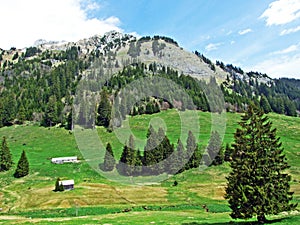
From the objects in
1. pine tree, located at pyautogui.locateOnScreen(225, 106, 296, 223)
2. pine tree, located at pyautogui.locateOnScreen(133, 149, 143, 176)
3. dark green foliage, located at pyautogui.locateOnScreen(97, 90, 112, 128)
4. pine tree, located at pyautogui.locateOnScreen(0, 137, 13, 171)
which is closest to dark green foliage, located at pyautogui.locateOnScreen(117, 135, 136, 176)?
pine tree, located at pyautogui.locateOnScreen(133, 149, 143, 176)

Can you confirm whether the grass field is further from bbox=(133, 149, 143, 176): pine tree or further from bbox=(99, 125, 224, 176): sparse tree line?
bbox=(133, 149, 143, 176): pine tree

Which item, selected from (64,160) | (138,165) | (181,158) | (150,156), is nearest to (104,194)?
(138,165)

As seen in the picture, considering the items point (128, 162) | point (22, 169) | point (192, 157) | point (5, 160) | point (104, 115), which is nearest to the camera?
point (22, 169)

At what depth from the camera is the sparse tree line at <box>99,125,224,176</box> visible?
346ft

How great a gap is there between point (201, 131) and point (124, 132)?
3927 cm

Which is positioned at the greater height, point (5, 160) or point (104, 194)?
point (5, 160)

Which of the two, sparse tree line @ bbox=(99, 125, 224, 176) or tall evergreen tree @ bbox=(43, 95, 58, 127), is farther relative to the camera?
tall evergreen tree @ bbox=(43, 95, 58, 127)

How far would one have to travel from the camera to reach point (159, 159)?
110938 mm

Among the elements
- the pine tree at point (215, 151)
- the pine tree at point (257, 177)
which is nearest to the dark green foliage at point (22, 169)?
the pine tree at point (215, 151)

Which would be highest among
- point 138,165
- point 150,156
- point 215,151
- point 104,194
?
point 215,151

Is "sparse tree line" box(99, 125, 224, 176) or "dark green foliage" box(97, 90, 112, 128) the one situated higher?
"dark green foliage" box(97, 90, 112, 128)

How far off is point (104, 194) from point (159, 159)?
38.1 meters

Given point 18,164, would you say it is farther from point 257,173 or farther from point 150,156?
point 257,173

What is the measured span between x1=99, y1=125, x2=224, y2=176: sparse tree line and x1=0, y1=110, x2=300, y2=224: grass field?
→ 467cm
